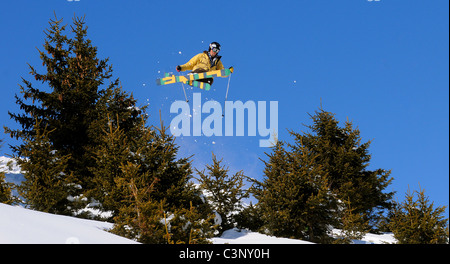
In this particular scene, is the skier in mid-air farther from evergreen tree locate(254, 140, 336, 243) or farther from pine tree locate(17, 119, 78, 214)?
pine tree locate(17, 119, 78, 214)

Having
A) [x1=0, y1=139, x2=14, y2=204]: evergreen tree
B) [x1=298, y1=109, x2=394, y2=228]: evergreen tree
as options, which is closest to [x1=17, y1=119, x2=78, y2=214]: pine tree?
[x1=0, y1=139, x2=14, y2=204]: evergreen tree

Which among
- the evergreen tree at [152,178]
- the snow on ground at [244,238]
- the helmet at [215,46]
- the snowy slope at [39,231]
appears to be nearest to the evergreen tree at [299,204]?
the snow on ground at [244,238]

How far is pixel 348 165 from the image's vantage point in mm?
22203

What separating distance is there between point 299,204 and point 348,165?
8229 mm

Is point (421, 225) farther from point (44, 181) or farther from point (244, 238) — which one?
point (44, 181)

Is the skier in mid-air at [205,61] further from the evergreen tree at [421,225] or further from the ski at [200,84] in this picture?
the evergreen tree at [421,225]

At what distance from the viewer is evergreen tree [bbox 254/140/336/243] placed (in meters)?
15.0

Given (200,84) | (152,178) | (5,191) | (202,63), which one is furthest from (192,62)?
(5,191)

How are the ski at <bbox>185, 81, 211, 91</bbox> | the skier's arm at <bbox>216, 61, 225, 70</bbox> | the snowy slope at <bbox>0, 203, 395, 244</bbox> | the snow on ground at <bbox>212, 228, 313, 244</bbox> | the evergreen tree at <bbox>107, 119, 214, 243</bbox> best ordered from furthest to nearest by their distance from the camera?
the ski at <bbox>185, 81, 211, 91</bbox>, the skier's arm at <bbox>216, 61, 225, 70</bbox>, the snow on ground at <bbox>212, 228, 313, 244</bbox>, the evergreen tree at <bbox>107, 119, 214, 243</bbox>, the snowy slope at <bbox>0, 203, 395, 244</bbox>

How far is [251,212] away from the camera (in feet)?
55.6

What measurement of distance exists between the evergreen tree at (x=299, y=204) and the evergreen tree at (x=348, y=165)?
5269mm

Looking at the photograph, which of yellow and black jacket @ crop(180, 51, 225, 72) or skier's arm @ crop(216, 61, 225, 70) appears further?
skier's arm @ crop(216, 61, 225, 70)

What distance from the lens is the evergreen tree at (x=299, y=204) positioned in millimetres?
14977

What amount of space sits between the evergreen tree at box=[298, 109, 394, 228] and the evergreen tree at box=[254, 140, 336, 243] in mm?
5269
